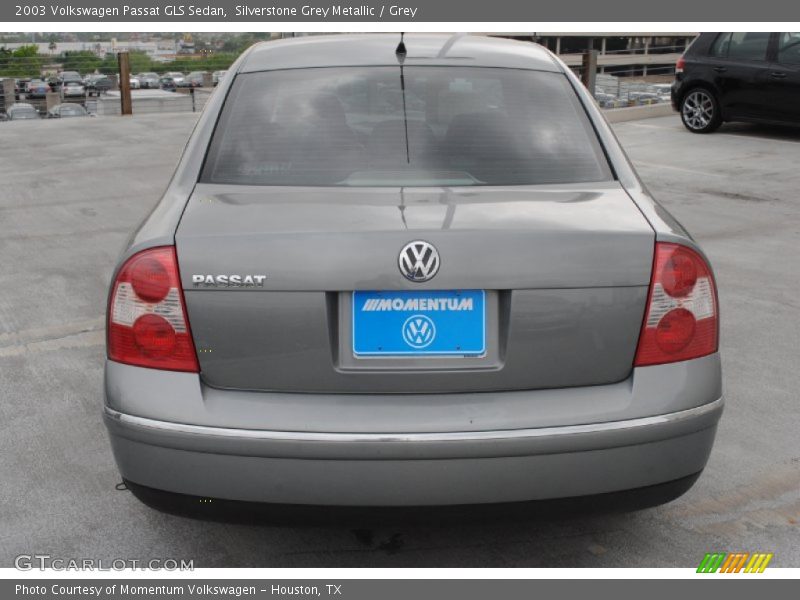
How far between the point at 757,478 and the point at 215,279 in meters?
2.26

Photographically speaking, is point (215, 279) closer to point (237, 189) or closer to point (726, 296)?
point (237, 189)

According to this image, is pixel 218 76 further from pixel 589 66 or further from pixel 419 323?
pixel 419 323

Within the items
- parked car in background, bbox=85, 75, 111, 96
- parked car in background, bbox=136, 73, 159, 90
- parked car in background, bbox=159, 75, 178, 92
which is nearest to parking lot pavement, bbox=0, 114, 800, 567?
parked car in background, bbox=85, 75, 111, 96

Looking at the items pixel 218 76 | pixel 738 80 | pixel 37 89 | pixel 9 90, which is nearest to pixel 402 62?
pixel 738 80

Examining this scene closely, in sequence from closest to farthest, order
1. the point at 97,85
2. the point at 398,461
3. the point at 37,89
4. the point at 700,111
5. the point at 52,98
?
the point at 398,461, the point at 700,111, the point at 97,85, the point at 52,98, the point at 37,89

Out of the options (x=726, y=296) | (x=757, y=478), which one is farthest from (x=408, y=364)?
(x=726, y=296)

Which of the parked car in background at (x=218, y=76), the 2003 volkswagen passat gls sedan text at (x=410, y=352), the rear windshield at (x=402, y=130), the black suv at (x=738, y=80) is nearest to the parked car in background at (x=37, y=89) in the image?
the parked car in background at (x=218, y=76)

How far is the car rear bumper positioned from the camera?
261 centimetres

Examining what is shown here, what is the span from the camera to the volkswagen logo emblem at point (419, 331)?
8.67 feet

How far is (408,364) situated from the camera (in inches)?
105

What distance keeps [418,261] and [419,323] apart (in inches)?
6.3

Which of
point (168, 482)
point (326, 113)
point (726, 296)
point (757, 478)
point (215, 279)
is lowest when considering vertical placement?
point (726, 296)

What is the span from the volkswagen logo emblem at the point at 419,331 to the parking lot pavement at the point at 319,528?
498 mm

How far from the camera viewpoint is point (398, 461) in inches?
103
